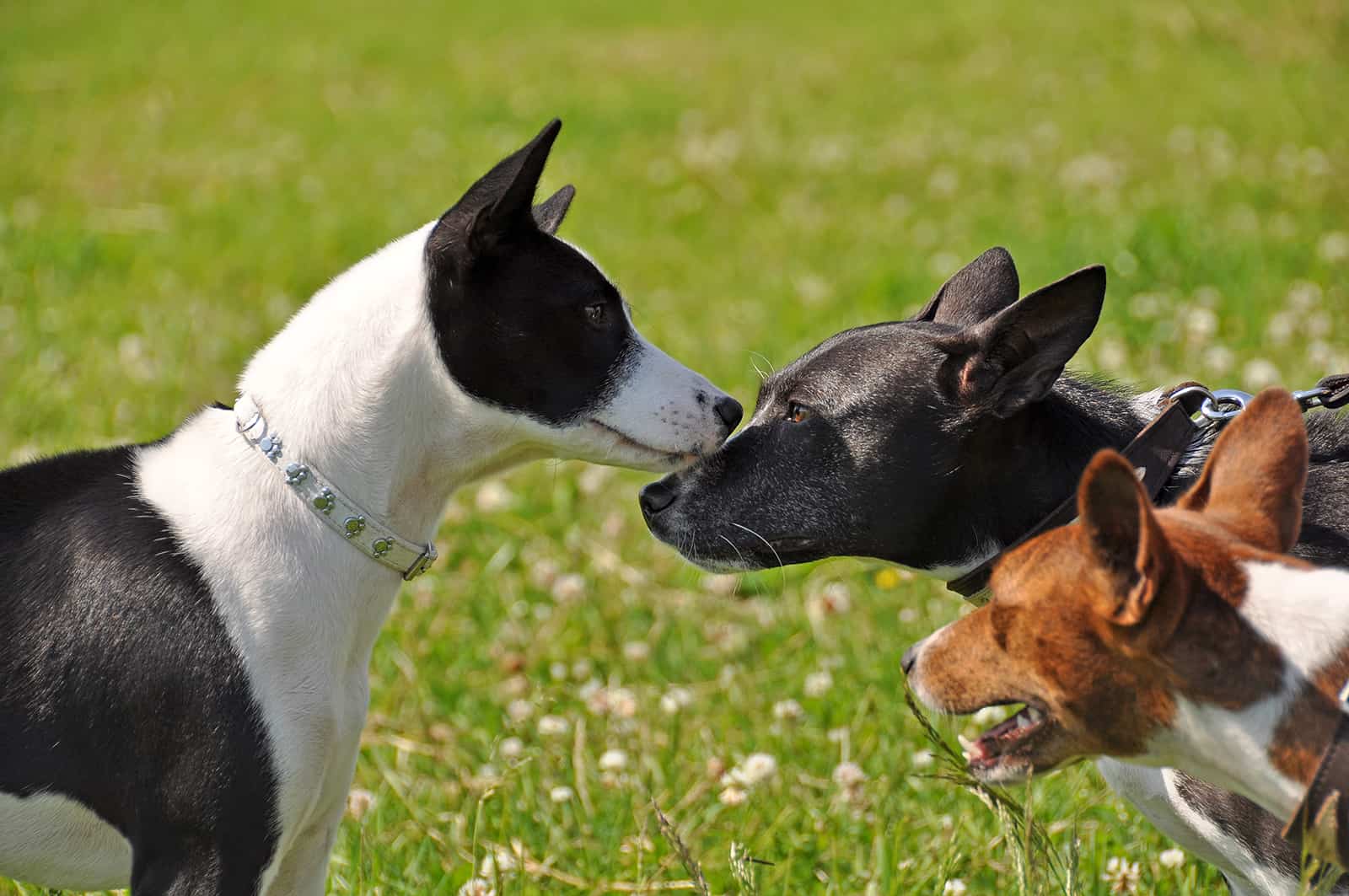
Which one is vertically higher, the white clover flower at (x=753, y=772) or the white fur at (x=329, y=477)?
the white fur at (x=329, y=477)

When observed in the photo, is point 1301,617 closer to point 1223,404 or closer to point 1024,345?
point 1024,345

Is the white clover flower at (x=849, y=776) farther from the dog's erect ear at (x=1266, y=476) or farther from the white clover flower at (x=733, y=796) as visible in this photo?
the dog's erect ear at (x=1266, y=476)

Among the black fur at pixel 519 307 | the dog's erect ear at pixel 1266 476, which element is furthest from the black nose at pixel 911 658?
the black fur at pixel 519 307

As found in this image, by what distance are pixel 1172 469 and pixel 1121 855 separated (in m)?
1.01

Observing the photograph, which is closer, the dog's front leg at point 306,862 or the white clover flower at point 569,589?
the dog's front leg at point 306,862

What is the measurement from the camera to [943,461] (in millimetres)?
3297

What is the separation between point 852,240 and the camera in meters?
8.95

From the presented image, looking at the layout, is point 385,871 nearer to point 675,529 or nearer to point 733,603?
point 675,529

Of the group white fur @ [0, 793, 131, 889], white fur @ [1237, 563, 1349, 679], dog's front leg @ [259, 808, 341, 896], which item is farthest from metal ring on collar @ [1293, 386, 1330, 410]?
white fur @ [0, 793, 131, 889]

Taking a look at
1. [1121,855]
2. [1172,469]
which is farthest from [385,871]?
[1172,469]

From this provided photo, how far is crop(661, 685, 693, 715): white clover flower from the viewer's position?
4.29 meters

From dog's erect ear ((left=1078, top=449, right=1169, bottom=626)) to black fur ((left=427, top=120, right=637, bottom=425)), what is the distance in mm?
1226

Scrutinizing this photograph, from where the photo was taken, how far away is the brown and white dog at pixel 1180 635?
2338 millimetres

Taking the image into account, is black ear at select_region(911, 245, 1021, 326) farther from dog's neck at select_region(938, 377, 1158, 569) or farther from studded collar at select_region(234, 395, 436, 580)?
studded collar at select_region(234, 395, 436, 580)
